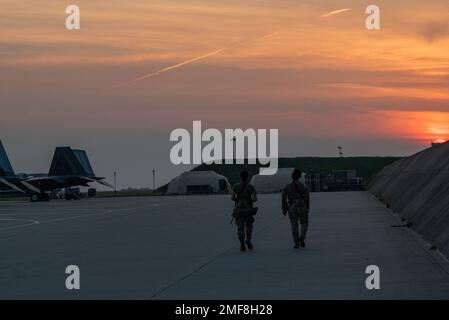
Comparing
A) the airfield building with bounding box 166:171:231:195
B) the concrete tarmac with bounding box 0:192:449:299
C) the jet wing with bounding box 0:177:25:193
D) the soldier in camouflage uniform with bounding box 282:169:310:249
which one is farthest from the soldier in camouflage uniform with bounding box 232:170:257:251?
the airfield building with bounding box 166:171:231:195

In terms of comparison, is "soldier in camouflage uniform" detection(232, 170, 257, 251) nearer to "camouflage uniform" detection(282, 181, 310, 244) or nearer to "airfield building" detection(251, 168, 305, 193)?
"camouflage uniform" detection(282, 181, 310, 244)

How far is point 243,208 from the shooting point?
23.5 meters

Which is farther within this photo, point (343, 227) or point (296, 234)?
point (343, 227)

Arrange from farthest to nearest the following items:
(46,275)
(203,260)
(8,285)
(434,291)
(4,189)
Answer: (4,189), (203,260), (46,275), (8,285), (434,291)

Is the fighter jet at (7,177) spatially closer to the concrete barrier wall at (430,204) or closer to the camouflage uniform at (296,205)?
the concrete barrier wall at (430,204)

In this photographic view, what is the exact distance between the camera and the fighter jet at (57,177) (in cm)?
8950

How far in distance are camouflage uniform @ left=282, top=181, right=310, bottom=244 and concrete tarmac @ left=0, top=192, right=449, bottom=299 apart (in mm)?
489

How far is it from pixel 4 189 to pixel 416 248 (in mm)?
68090

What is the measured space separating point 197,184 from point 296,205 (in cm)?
11426

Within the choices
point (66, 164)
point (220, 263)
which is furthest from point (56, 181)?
point (220, 263)

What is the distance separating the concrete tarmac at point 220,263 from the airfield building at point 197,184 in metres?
101
